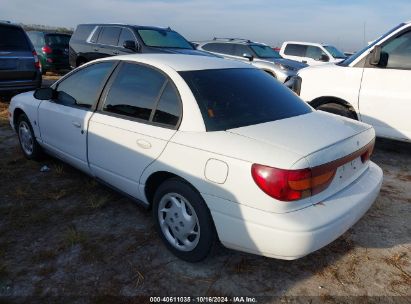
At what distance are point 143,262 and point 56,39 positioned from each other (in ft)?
43.0

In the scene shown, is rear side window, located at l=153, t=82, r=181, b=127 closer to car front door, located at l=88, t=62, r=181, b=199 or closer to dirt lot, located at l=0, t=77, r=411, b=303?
car front door, located at l=88, t=62, r=181, b=199

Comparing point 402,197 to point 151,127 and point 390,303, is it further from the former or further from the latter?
point 151,127

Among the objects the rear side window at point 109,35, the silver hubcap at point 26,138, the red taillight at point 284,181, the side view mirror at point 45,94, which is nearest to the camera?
the red taillight at point 284,181

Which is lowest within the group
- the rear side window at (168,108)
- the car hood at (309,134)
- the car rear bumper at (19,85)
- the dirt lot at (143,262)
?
the dirt lot at (143,262)

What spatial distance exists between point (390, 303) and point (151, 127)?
6.98ft

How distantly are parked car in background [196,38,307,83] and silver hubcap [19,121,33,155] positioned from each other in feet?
22.6

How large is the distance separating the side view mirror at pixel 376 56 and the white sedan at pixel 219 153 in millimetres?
2122

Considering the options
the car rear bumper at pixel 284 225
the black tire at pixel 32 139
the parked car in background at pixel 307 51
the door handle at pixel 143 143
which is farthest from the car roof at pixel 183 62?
the parked car in background at pixel 307 51

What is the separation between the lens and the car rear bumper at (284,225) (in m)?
2.30

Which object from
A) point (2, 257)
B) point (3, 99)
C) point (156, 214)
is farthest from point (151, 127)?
point (3, 99)

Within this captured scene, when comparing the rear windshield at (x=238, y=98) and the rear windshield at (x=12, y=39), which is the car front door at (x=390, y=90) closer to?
the rear windshield at (x=238, y=98)

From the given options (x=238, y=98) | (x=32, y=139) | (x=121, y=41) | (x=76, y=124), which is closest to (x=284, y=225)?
(x=238, y=98)

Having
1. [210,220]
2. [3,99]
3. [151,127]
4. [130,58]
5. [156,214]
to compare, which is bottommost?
[3,99]

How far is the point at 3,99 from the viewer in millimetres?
9438
